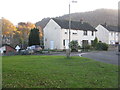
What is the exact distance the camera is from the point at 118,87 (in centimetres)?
662

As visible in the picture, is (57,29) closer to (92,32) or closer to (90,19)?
(92,32)

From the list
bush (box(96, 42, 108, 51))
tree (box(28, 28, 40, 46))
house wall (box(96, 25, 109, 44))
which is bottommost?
bush (box(96, 42, 108, 51))

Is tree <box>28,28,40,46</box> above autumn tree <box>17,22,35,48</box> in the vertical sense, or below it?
below

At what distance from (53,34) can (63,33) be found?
2665 mm

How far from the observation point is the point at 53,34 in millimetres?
41750

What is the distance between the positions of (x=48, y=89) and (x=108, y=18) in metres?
64.3

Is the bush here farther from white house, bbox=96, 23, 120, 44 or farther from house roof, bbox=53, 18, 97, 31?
white house, bbox=96, 23, 120, 44

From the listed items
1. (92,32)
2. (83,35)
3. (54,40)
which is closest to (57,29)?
(54,40)

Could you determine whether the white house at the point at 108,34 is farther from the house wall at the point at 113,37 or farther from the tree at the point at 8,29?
the tree at the point at 8,29

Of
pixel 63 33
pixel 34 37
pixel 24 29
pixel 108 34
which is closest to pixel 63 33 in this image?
pixel 63 33

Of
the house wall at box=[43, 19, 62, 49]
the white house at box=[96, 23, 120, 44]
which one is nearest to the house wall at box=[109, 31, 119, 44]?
the white house at box=[96, 23, 120, 44]

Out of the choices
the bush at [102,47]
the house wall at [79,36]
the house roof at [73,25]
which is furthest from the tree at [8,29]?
the bush at [102,47]

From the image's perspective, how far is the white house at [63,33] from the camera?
4028 cm

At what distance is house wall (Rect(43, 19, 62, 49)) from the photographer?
40500mm
